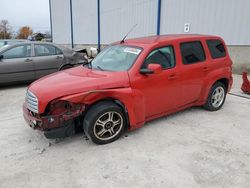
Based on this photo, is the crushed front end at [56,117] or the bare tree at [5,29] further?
the bare tree at [5,29]

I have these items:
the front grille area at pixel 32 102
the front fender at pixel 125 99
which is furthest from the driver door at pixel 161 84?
the front grille area at pixel 32 102

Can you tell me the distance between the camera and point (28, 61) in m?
7.35

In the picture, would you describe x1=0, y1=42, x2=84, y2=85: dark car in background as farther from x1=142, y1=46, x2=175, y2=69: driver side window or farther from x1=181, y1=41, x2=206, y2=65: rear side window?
x1=181, y1=41, x2=206, y2=65: rear side window

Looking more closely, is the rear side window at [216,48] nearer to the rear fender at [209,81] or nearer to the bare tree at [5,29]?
the rear fender at [209,81]

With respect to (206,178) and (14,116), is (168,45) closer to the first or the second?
(206,178)

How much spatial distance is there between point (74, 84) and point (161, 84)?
148cm

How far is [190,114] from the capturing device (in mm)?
4805

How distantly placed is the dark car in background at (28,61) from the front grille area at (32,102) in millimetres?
3420

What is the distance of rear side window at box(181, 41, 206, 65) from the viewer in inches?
168

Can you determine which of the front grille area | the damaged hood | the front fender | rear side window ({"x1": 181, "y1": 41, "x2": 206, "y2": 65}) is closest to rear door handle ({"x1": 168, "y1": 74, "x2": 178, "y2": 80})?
rear side window ({"x1": 181, "y1": 41, "x2": 206, "y2": 65})

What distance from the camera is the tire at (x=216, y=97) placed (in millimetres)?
4869

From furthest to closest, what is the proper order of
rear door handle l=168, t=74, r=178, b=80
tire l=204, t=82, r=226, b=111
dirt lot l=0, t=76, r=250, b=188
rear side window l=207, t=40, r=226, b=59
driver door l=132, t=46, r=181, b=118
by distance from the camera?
1. tire l=204, t=82, r=226, b=111
2. rear side window l=207, t=40, r=226, b=59
3. rear door handle l=168, t=74, r=178, b=80
4. driver door l=132, t=46, r=181, b=118
5. dirt lot l=0, t=76, r=250, b=188

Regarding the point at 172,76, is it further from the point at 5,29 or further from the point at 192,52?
the point at 5,29

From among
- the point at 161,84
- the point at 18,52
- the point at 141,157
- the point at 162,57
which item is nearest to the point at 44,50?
the point at 18,52
